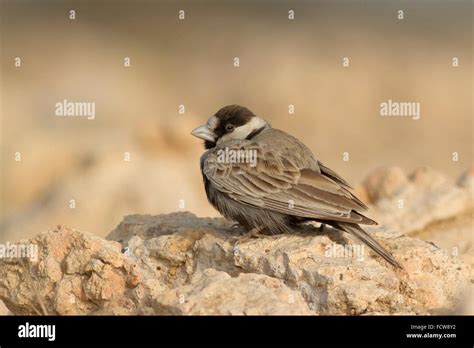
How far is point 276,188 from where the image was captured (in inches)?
315

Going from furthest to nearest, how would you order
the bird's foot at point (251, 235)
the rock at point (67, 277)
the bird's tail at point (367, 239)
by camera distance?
the bird's foot at point (251, 235) < the bird's tail at point (367, 239) < the rock at point (67, 277)

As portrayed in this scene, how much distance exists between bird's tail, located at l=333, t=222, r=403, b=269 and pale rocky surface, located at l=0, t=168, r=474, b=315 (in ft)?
0.22

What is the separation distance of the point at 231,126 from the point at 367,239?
2.02 metres

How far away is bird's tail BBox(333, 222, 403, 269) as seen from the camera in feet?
23.4

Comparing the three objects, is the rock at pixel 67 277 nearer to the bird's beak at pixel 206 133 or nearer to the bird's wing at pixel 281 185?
the bird's wing at pixel 281 185

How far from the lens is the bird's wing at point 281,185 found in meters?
7.74

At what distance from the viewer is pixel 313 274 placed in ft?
22.4

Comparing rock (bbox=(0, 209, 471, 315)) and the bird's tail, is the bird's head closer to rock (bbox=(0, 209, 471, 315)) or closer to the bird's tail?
rock (bbox=(0, 209, 471, 315))

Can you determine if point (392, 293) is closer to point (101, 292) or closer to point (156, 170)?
point (101, 292)

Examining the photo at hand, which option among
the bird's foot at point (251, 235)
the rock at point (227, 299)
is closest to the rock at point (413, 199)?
the bird's foot at point (251, 235)

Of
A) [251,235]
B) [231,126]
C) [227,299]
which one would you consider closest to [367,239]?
[251,235]

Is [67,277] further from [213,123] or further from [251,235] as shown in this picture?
[213,123]

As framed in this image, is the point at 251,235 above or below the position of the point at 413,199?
below

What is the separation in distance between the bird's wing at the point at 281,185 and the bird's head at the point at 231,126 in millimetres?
381
